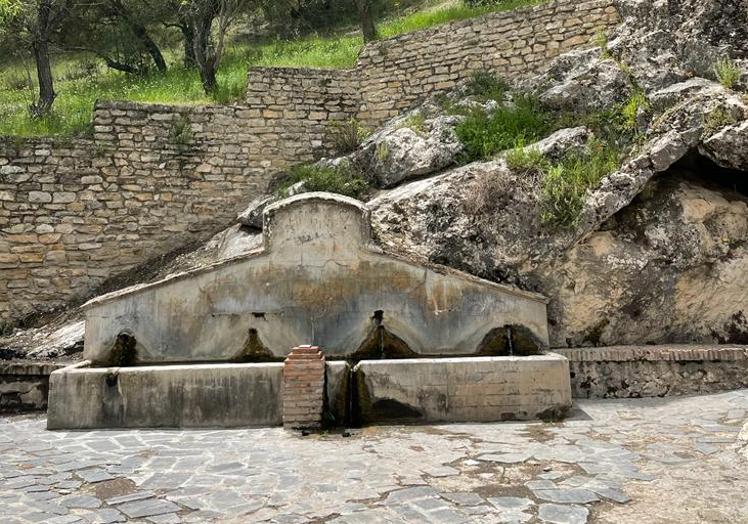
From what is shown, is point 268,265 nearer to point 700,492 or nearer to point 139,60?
point 700,492

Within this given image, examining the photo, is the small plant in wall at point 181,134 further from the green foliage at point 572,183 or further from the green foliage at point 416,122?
the green foliage at point 572,183

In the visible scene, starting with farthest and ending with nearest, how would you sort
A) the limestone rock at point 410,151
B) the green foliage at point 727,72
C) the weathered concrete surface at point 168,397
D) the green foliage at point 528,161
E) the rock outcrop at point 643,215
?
the limestone rock at point 410,151, the green foliage at point 528,161, the green foliage at point 727,72, the rock outcrop at point 643,215, the weathered concrete surface at point 168,397

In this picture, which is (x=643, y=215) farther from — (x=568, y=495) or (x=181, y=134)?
(x=181, y=134)

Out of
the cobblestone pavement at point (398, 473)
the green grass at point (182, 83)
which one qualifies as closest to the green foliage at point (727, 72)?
the green grass at point (182, 83)

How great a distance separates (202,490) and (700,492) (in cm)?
312

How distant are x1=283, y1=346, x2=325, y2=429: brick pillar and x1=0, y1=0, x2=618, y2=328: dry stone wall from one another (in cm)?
522

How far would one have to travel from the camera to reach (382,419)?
597 centimetres

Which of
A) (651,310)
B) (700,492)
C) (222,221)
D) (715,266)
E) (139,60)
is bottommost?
(700,492)

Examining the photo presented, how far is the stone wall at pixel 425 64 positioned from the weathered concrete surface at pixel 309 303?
428cm

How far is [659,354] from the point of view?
6730mm

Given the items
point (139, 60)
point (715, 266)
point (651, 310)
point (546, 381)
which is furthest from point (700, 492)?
point (139, 60)

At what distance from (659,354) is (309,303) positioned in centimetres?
402

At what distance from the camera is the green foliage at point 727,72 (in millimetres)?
8000

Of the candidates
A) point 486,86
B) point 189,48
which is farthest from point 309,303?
point 189,48
